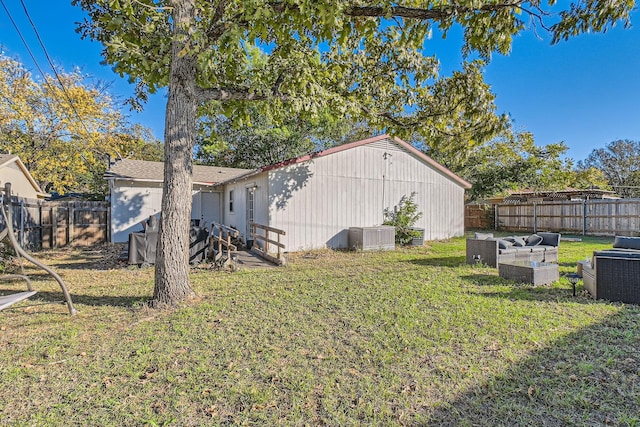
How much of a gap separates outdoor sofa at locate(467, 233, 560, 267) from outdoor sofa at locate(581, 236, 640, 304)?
251cm

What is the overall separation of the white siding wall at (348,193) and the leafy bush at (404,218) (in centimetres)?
26

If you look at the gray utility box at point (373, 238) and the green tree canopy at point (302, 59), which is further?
the gray utility box at point (373, 238)

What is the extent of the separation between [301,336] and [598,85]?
2303 centimetres

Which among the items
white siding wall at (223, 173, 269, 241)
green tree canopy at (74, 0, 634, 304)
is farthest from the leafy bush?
green tree canopy at (74, 0, 634, 304)

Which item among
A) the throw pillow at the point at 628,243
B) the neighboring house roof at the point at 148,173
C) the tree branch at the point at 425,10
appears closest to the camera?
the tree branch at the point at 425,10

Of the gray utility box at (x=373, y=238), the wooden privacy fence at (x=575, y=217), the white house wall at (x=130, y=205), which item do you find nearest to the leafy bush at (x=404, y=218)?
the gray utility box at (x=373, y=238)

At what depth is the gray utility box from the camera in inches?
448

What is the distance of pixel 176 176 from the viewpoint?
16.7 feet

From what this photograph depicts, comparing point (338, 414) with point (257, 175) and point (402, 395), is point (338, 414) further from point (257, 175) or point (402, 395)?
point (257, 175)

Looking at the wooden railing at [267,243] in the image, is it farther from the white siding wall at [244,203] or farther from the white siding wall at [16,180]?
the white siding wall at [16,180]

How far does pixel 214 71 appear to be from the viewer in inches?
249

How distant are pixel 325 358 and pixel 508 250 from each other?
670 cm

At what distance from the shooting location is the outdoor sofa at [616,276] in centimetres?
502

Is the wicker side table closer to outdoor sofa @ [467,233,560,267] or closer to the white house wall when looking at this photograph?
outdoor sofa @ [467,233,560,267]
